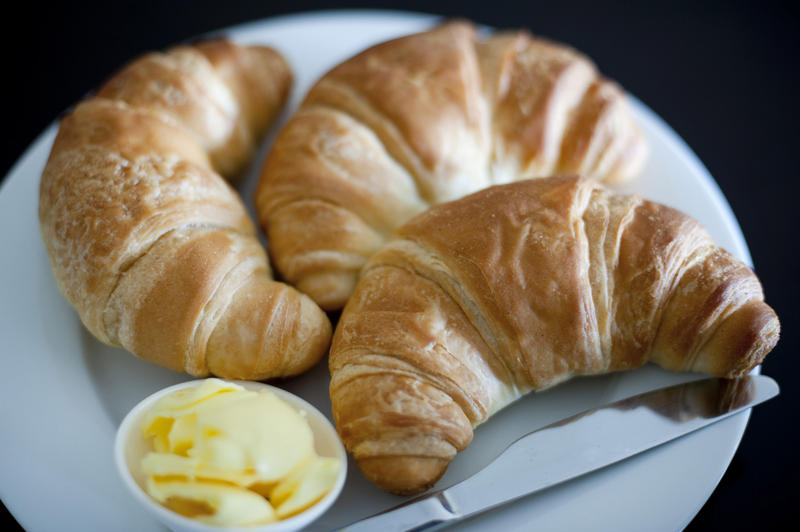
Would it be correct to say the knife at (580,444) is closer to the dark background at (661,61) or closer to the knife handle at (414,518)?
the knife handle at (414,518)

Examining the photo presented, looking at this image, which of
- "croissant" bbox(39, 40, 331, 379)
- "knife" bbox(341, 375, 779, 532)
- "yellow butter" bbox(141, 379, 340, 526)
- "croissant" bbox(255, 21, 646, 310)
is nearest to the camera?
"yellow butter" bbox(141, 379, 340, 526)

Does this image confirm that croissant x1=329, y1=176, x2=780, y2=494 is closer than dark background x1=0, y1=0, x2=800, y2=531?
Yes

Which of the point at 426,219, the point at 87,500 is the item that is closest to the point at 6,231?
the point at 87,500

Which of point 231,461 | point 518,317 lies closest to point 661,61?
point 518,317

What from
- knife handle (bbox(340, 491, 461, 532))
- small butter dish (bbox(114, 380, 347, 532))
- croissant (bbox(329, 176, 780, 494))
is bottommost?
knife handle (bbox(340, 491, 461, 532))

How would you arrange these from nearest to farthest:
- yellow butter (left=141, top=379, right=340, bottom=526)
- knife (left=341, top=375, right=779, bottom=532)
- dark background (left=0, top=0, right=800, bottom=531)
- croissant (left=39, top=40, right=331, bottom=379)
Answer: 1. yellow butter (left=141, top=379, right=340, bottom=526)
2. knife (left=341, top=375, right=779, bottom=532)
3. croissant (left=39, top=40, right=331, bottom=379)
4. dark background (left=0, top=0, right=800, bottom=531)

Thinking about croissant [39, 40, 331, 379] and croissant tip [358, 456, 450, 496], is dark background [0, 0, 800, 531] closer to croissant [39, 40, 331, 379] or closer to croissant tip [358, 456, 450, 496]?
croissant [39, 40, 331, 379]

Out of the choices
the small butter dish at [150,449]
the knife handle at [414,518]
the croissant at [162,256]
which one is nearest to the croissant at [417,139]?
the croissant at [162,256]

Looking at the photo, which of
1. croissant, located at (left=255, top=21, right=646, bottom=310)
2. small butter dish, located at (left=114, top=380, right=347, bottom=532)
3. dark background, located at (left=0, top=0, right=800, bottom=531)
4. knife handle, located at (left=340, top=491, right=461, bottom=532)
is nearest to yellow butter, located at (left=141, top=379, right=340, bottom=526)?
small butter dish, located at (left=114, top=380, right=347, bottom=532)

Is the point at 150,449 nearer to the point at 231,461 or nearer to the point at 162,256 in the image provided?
the point at 231,461
